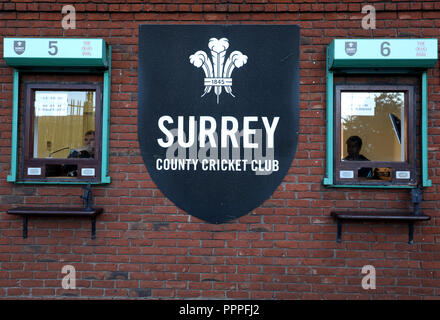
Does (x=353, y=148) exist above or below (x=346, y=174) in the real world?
above

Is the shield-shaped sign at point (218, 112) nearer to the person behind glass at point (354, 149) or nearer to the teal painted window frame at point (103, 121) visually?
the teal painted window frame at point (103, 121)

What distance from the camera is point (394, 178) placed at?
2.95 meters

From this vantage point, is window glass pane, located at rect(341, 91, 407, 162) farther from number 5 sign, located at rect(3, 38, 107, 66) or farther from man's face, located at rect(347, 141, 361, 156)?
number 5 sign, located at rect(3, 38, 107, 66)

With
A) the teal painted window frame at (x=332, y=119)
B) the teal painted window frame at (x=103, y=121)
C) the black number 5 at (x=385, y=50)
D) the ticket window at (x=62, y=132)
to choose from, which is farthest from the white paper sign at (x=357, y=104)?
the ticket window at (x=62, y=132)

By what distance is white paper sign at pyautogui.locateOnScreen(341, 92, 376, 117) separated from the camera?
306cm

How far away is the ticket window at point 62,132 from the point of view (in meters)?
3.03

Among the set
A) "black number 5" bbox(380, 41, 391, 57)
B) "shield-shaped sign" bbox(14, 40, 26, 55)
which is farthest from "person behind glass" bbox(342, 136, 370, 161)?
"shield-shaped sign" bbox(14, 40, 26, 55)

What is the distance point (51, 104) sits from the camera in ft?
10.3

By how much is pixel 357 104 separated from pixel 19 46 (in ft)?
11.1

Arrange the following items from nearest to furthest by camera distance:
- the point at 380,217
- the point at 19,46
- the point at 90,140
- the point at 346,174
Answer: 1. the point at 380,217
2. the point at 19,46
3. the point at 346,174
4. the point at 90,140

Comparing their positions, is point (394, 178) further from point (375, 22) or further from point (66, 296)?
point (66, 296)

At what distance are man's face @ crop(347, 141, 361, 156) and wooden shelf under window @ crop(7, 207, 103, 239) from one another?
101 inches

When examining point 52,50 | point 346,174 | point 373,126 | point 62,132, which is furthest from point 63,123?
point 373,126

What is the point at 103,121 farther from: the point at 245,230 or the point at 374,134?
the point at 374,134
